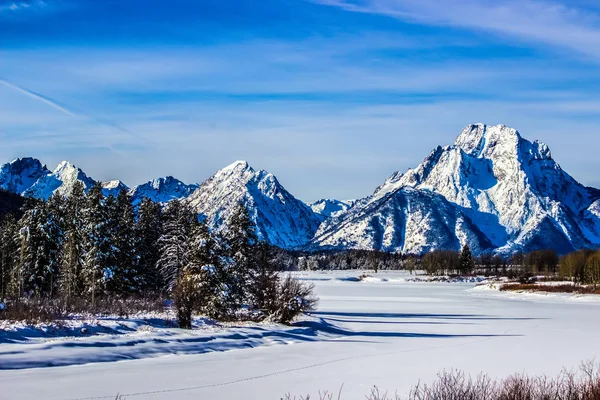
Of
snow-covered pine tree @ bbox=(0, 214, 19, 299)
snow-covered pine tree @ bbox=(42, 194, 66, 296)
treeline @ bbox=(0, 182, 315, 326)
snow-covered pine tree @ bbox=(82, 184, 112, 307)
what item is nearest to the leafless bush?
treeline @ bbox=(0, 182, 315, 326)

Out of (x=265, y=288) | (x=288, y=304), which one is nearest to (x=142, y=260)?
(x=265, y=288)

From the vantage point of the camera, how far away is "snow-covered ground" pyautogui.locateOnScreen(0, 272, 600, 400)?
1755 centimetres

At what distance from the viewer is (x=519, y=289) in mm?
103875

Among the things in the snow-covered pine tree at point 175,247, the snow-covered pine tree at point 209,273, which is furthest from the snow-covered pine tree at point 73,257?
the snow-covered pine tree at point 209,273

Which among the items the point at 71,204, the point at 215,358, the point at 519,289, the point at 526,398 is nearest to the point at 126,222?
the point at 71,204

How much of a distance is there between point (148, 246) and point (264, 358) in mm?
36010

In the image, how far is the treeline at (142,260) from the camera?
3734 centimetres

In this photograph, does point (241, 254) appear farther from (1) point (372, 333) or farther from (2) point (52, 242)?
(2) point (52, 242)

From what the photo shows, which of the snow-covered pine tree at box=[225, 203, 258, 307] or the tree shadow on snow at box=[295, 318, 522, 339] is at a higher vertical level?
the snow-covered pine tree at box=[225, 203, 258, 307]

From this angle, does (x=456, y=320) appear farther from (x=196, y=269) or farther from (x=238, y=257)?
(x=196, y=269)

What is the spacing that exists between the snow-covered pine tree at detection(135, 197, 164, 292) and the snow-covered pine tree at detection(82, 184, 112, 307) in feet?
15.7

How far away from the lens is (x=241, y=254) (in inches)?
1649

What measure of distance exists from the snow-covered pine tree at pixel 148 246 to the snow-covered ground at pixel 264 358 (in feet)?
70.0

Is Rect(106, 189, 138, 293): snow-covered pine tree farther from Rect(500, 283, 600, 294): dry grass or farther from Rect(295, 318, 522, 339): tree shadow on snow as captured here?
Rect(500, 283, 600, 294): dry grass
